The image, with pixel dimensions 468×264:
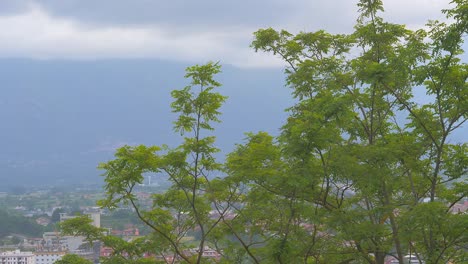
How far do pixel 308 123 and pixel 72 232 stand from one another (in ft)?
13.8

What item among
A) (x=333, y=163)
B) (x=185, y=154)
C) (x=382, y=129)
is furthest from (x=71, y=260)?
(x=382, y=129)

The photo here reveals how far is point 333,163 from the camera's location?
24.4ft

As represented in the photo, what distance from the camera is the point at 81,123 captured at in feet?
554

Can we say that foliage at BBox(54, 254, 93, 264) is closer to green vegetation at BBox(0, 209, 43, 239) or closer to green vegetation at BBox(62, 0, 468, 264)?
green vegetation at BBox(62, 0, 468, 264)

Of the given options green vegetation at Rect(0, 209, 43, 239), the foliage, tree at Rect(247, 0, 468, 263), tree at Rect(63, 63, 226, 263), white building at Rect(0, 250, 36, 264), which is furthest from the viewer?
green vegetation at Rect(0, 209, 43, 239)

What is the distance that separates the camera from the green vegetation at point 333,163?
7.22m

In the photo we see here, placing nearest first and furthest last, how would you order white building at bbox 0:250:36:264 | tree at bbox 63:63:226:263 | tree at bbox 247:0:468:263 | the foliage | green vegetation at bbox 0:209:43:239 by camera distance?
tree at bbox 247:0:468:263
tree at bbox 63:63:226:263
the foliage
white building at bbox 0:250:36:264
green vegetation at bbox 0:209:43:239

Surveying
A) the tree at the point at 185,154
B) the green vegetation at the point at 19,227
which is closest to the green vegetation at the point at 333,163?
the tree at the point at 185,154

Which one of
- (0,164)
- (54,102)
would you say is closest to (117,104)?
(54,102)

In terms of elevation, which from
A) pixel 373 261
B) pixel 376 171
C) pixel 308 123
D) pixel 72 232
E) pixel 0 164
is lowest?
pixel 373 261

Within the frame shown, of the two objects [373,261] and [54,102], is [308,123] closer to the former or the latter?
[373,261]

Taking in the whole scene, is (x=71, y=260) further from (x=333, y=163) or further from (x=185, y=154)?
(x=333, y=163)

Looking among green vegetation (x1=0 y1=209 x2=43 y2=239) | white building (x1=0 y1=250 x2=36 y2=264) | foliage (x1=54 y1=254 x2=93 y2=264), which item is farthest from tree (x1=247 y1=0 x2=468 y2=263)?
green vegetation (x1=0 y1=209 x2=43 y2=239)

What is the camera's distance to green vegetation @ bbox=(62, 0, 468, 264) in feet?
23.7
